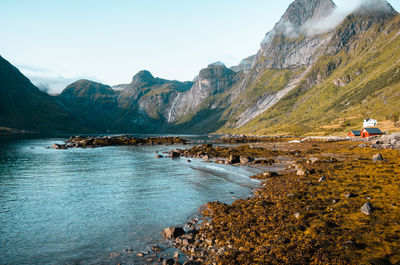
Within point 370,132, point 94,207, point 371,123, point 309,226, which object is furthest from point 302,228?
point 371,123

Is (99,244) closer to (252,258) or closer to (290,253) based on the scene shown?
(252,258)

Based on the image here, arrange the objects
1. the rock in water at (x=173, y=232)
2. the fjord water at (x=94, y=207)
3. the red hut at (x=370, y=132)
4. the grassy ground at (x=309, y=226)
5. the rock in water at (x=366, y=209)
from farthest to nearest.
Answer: the red hut at (x=370, y=132)
the rock in water at (x=366, y=209)
the rock in water at (x=173, y=232)
the fjord water at (x=94, y=207)
the grassy ground at (x=309, y=226)

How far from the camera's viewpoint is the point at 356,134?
150500 millimetres

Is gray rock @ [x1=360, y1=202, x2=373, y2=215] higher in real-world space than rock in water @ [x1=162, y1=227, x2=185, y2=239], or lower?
higher

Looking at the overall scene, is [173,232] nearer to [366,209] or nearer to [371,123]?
[366,209]

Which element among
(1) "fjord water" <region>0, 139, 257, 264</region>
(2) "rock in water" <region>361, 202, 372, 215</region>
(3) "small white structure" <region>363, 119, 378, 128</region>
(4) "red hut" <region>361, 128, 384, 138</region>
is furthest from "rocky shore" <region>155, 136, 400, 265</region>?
(3) "small white structure" <region>363, 119, 378, 128</region>

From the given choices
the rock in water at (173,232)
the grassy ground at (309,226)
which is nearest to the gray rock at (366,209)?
the grassy ground at (309,226)

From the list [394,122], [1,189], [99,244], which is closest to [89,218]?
[99,244]

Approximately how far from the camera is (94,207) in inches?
1261

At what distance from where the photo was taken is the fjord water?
68.0ft

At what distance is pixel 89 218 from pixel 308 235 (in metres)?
23.5

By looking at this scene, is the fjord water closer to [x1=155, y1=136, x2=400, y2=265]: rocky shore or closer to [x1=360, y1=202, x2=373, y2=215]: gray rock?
[x1=155, y1=136, x2=400, y2=265]: rocky shore

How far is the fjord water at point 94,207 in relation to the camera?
68.0ft

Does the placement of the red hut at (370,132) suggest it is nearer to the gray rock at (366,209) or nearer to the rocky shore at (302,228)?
the rocky shore at (302,228)
